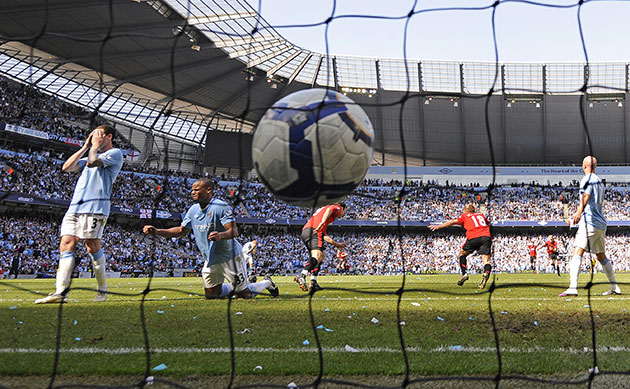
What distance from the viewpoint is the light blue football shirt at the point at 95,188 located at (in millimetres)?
5836

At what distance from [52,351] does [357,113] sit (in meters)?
3.31

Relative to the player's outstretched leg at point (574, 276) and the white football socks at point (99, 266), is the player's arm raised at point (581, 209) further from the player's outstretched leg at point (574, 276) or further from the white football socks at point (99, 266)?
the white football socks at point (99, 266)

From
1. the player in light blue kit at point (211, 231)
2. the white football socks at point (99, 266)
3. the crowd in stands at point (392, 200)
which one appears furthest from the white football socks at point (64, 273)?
the crowd in stands at point (392, 200)

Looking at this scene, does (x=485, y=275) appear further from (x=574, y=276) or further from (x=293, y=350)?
(x=293, y=350)

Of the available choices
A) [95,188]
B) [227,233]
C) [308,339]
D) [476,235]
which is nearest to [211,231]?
[227,233]

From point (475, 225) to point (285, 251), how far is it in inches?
980

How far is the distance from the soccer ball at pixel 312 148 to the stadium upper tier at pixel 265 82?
844 inches

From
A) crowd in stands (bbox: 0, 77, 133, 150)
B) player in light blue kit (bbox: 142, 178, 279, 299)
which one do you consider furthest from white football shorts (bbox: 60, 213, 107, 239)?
crowd in stands (bbox: 0, 77, 133, 150)

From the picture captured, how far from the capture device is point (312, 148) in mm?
4637

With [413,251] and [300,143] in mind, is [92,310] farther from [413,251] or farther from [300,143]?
[413,251]

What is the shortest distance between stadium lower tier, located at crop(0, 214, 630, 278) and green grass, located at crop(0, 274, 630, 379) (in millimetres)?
21286

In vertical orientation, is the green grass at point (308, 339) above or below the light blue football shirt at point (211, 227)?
below

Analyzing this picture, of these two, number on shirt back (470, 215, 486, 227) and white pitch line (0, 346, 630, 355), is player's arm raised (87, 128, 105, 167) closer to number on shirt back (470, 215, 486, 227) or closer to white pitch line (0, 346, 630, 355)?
white pitch line (0, 346, 630, 355)

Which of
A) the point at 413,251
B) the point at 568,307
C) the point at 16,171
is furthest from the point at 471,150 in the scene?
the point at 568,307
